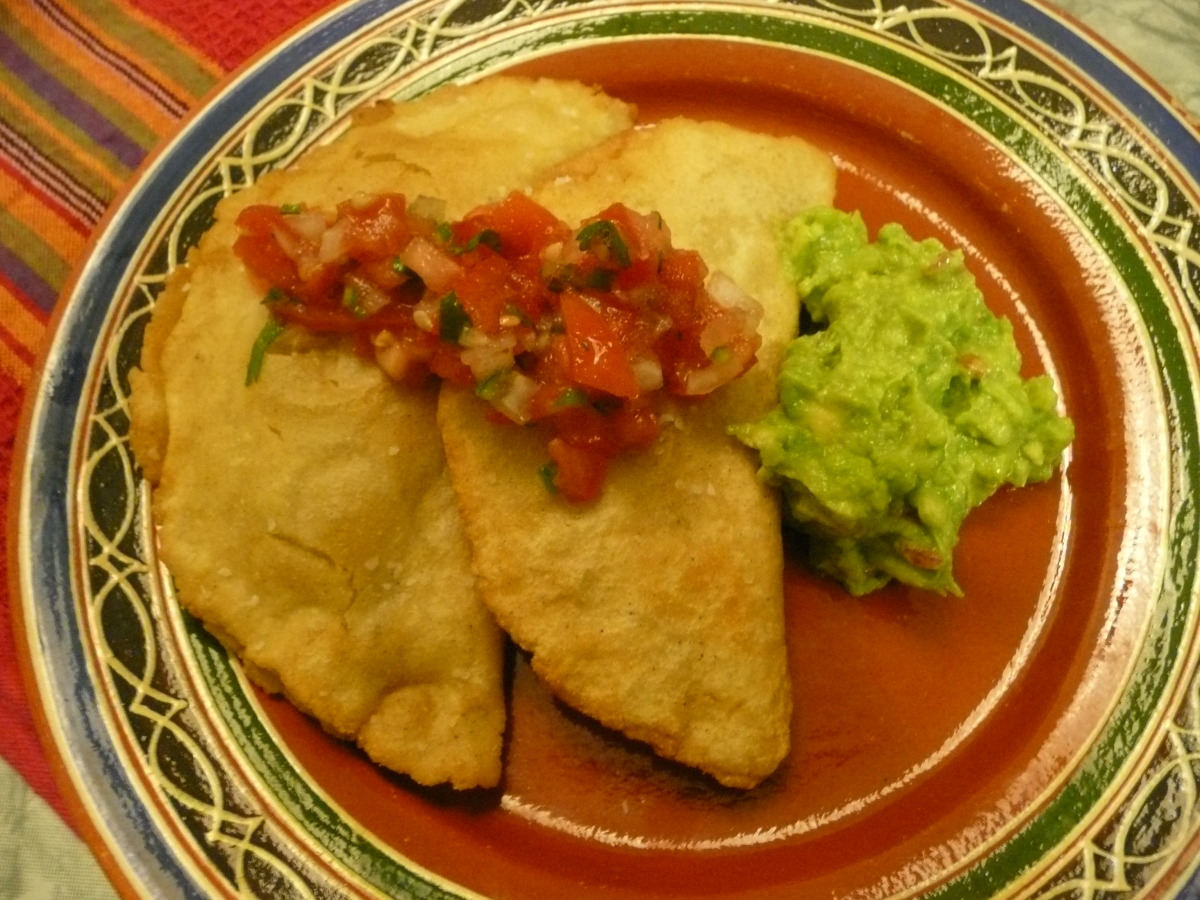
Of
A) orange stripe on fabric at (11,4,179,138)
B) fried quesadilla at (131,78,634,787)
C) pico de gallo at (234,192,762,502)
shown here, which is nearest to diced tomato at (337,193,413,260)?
pico de gallo at (234,192,762,502)

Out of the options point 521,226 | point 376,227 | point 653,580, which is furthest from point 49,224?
point 653,580

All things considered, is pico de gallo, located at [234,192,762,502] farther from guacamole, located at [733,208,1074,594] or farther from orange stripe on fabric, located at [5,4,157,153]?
orange stripe on fabric, located at [5,4,157,153]

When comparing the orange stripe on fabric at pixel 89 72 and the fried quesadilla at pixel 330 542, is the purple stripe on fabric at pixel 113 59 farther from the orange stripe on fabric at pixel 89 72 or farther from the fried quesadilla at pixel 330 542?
the fried quesadilla at pixel 330 542

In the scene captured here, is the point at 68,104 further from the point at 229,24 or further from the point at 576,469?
the point at 576,469

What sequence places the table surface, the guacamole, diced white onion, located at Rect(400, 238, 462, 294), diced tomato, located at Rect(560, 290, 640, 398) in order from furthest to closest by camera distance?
1. the table surface
2. the guacamole
3. diced white onion, located at Rect(400, 238, 462, 294)
4. diced tomato, located at Rect(560, 290, 640, 398)

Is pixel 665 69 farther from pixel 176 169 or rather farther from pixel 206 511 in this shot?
pixel 206 511

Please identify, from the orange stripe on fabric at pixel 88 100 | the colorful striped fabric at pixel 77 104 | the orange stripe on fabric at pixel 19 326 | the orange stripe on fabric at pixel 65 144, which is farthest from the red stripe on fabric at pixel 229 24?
the orange stripe on fabric at pixel 19 326
